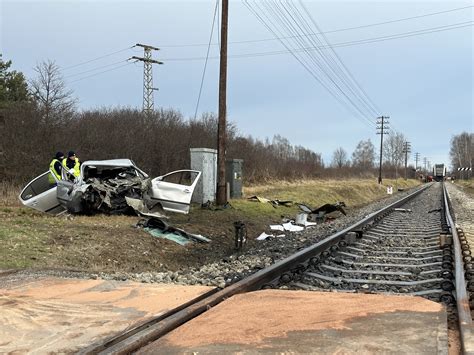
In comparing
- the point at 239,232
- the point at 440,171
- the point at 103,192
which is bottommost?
the point at 239,232

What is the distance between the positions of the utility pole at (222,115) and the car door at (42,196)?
5.72 m

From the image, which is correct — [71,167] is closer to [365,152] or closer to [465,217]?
[465,217]

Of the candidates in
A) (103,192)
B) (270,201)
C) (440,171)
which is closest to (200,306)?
(103,192)

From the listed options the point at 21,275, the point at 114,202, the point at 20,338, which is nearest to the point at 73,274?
the point at 21,275

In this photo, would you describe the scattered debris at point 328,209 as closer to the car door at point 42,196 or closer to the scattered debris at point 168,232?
the scattered debris at point 168,232

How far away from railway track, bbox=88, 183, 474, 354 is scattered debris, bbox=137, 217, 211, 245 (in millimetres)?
3837

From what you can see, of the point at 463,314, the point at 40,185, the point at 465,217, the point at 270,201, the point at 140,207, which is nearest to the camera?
the point at 463,314

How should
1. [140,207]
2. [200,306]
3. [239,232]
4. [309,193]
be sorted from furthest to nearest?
[309,193] → [140,207] → [239,232] → [200,306]

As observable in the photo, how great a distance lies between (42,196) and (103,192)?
5.40 ft

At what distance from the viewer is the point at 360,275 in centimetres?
642

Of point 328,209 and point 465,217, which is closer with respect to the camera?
point 465,217

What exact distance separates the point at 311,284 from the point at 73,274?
339 cm

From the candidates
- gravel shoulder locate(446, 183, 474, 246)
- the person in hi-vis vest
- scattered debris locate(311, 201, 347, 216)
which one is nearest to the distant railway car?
gravel shoulder locate(446, 183, 474, 246)

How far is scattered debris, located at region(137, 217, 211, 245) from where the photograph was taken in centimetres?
1139
